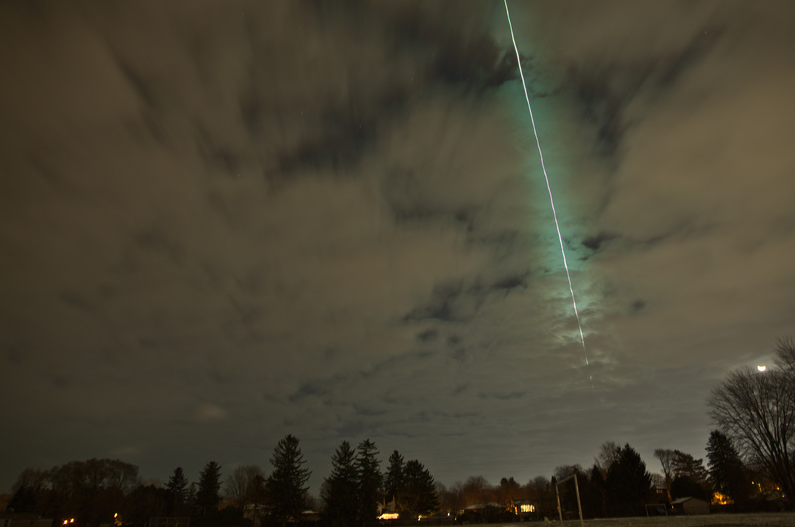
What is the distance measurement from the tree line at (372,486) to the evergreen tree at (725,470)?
0.58 feet

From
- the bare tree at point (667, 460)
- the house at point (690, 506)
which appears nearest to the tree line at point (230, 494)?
the house at point (690, 506)

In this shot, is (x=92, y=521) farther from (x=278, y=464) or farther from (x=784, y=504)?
(x=784, y=504)

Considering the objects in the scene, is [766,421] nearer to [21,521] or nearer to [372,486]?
[372,486]

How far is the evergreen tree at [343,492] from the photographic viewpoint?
62281 millimetres

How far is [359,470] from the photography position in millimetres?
70562

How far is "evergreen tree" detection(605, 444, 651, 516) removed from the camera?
6956 cm

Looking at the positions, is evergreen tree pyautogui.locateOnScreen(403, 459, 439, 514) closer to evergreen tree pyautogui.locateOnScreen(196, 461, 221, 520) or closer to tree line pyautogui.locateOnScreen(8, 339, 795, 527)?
tree line pyautogui.locateOnScreen(8, 339, 795, 527)

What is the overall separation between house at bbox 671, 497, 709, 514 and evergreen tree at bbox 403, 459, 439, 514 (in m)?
39.4

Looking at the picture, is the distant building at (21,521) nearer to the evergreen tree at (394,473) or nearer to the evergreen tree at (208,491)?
the evergreen tree at (208,491)

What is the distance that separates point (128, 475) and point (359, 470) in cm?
5600

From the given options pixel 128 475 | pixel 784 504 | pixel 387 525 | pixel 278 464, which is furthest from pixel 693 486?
pixel 128 475

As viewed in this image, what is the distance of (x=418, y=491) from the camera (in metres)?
84.1

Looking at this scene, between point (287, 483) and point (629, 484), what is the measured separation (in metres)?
51.4

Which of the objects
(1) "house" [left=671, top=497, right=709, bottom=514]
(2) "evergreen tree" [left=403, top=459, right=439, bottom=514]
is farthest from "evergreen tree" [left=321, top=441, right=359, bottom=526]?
(1) "house" [left=671, top=497, right=709, bottom=514]
